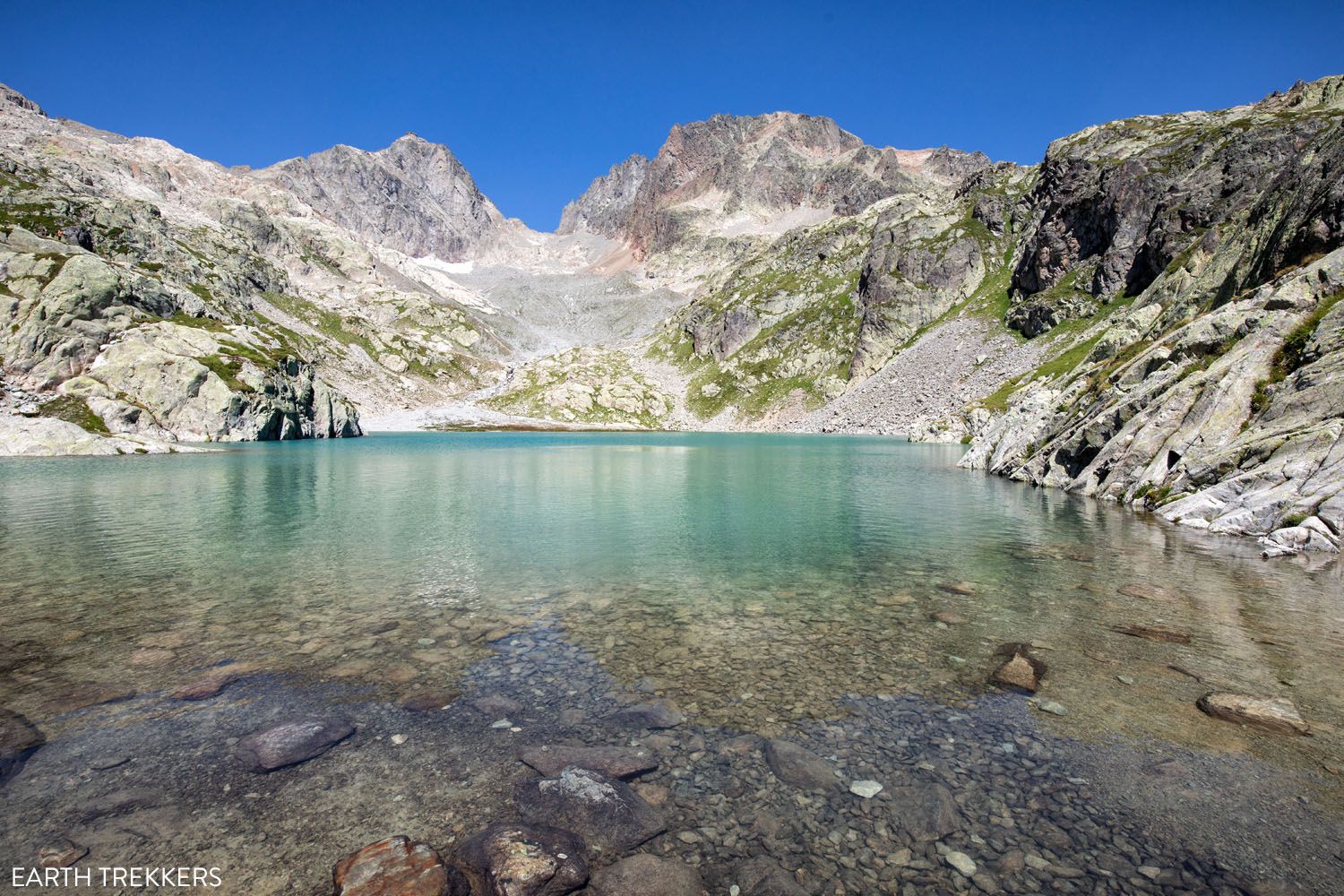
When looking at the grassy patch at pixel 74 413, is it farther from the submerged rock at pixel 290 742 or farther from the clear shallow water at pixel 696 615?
the submerged rock at pixel 290 742

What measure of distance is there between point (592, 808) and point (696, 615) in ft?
29.2

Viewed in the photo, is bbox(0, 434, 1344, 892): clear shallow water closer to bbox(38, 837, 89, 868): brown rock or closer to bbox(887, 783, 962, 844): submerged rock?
bbox(38, 837, 89, 868): brown rock

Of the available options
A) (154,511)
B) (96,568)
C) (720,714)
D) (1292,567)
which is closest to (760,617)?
(720,714)

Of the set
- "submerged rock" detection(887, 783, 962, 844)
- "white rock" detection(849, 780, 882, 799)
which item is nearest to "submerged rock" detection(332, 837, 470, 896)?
"white rock" detection(849, 780, 882, 799)

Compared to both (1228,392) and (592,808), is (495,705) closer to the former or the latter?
(592,808)

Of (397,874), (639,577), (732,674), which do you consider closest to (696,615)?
(732,674)

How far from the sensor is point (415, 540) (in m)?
27.3

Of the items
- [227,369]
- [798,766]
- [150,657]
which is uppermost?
[227,369]

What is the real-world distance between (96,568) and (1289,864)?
101 feet

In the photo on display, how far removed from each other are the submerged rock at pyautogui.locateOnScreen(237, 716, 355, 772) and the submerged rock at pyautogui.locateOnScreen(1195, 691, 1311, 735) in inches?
604

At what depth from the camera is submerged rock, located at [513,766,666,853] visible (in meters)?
7.74

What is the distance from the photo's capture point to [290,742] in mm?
9914

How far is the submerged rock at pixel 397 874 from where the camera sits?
21.8 feet

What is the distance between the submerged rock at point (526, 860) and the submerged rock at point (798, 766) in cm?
326
